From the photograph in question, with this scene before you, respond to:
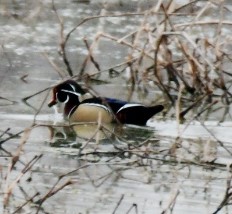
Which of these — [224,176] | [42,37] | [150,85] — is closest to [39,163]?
[224,176]

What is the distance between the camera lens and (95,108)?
10.1 m

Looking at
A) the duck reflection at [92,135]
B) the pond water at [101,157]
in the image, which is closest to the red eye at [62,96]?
the pond water at [101,157]

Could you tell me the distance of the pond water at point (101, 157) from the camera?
6.84m

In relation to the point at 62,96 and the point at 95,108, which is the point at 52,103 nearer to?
the point at 62,96

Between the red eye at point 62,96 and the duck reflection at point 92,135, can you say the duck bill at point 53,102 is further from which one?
the duck reflection at point 92,135

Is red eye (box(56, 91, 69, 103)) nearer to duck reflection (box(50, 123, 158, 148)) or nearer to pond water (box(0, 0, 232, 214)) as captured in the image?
pond water (box(0, 0, 232, 214))

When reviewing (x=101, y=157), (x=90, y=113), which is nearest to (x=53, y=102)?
(x=90, y=113)

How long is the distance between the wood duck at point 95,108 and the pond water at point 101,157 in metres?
0.10

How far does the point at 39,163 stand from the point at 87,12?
8672 millimetres

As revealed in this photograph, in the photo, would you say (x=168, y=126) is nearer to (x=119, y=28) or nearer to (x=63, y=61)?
(x=63, y=61)

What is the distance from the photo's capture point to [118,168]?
Answer: 25.5 feet

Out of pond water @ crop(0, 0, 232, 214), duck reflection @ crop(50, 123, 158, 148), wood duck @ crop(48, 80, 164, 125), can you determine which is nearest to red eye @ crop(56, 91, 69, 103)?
wood duck @ crop(48, 80, 164, 125)

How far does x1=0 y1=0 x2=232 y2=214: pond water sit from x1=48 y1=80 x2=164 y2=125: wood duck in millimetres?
104

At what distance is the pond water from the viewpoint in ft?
22.4
